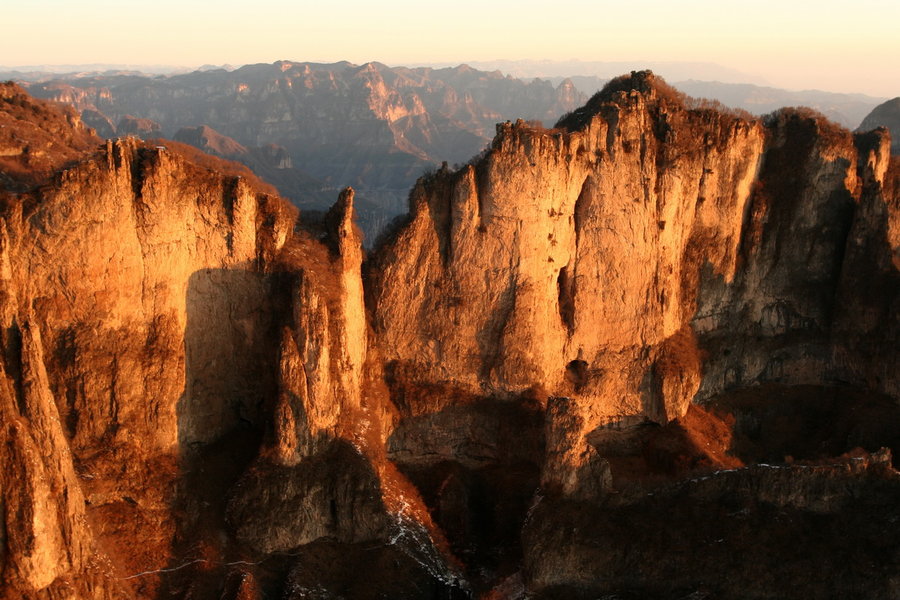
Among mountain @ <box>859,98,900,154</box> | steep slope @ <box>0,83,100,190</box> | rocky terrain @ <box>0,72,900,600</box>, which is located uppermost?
mountain @ <box>859,98,900,154</box>

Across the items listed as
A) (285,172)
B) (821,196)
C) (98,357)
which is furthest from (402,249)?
(285,172)

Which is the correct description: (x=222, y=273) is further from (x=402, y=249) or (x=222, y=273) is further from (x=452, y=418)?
(x=452, y=418)

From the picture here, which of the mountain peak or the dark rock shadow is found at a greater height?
the mountain peak

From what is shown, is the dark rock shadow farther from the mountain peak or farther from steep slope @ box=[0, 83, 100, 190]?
the mountain peak

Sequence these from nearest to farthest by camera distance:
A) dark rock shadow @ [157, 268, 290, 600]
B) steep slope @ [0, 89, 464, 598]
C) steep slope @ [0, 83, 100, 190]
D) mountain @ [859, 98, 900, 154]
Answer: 1. steep slope @ [0, 89, 464, 598]
2. steep slope @ [0, 83, 100, 190]
3. dark rock shadow @ [157, 268, 290, 600]
4. mountain @ [859, 98, 900, 154]

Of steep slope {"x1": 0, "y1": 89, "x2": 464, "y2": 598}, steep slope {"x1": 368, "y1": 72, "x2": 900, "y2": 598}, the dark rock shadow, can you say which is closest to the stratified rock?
steep slope {"x1": 368, "y1": 72, "x2": 900, "y2": 598}

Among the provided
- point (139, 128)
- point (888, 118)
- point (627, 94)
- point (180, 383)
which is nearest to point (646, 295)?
point (627, 94)

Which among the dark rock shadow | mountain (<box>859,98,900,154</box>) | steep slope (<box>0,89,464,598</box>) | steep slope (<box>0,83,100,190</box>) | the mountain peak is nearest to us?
steep slope (<box>0,89,464,598</box>)

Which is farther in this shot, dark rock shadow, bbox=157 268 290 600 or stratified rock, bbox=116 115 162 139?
stratified rock, bbox=116 115 162 139
